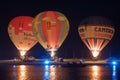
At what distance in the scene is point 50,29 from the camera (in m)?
82.6

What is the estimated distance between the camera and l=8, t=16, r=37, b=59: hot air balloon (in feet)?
291

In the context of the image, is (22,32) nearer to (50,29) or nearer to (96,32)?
(50,29)

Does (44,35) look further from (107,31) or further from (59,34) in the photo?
(107,31)

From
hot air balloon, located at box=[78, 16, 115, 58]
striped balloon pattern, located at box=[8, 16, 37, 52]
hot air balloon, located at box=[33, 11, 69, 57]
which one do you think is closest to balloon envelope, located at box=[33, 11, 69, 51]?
hot air balloon, located at box=[33, 11, 69, 57]

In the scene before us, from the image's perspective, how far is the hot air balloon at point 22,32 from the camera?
88562 millimetres

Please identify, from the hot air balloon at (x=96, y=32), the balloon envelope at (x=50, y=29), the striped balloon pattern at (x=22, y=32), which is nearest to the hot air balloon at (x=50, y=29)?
the balloon envelope at (x=50, y=29)

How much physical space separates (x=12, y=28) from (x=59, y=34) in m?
9.37

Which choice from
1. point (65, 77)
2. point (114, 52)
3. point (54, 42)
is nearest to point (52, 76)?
point (65, 77)

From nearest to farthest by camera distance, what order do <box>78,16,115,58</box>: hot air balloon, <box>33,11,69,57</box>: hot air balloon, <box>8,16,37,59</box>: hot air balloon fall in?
<box>33,11,69,57</box>: hot air balloon → <box>78,16,115,58</box>: hot air balloon → <box>8,16,37,59</box>: hot air balloon

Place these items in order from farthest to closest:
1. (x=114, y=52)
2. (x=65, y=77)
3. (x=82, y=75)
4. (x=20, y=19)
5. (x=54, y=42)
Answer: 1. (x=114, y=52)
2. (x=20, y=19)
3. (x=54, y=42)
4. (x=82, y=75)
5. (x=65, y=77)

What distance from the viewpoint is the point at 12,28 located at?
89.2 meters

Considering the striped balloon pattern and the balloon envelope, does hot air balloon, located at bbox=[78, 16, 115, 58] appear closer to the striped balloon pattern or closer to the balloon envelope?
the balloon envelope

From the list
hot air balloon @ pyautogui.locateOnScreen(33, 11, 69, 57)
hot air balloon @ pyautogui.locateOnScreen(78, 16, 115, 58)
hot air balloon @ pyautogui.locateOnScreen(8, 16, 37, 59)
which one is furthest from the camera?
hot air balloon @ pyautogui.locateOnScreen(8, 16, 37, 59)

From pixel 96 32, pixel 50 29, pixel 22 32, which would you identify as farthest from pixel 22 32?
pixel 96 32
